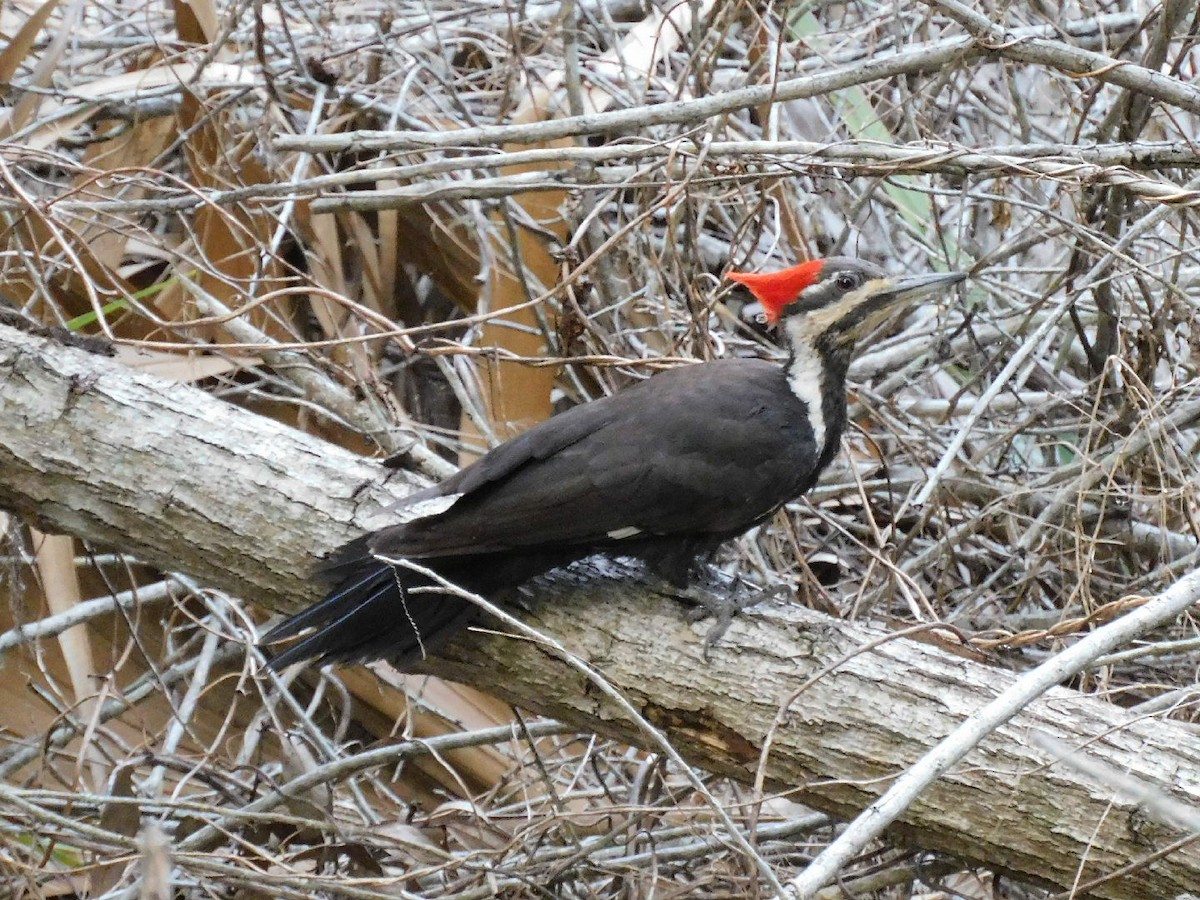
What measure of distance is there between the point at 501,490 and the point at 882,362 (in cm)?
174

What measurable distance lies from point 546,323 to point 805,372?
1031mm

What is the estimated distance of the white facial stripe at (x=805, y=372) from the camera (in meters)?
2.63

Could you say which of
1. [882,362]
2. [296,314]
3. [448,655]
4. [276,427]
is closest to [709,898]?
[448,655]

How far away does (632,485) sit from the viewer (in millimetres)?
2430

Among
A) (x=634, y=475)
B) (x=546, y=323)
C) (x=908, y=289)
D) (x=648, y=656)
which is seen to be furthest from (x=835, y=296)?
(x=546, y=323)

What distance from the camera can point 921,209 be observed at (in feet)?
12.8

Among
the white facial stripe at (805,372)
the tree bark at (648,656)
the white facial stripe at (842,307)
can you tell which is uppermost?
the white facial stripe at (842,307)

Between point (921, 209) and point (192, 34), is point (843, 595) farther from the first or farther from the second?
point (192, 34)

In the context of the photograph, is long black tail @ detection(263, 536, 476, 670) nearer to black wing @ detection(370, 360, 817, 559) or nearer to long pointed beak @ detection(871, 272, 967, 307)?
black wing @ detection(370, 360, 817, 559)

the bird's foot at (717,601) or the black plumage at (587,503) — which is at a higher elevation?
the black plumage at (587,503)

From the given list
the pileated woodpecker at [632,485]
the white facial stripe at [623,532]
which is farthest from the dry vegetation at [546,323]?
the white facial stripe at [623,532]

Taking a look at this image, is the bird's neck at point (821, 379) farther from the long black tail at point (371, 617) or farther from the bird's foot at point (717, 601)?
the long black tail at point (371, 617)

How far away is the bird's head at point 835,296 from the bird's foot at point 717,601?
570mm

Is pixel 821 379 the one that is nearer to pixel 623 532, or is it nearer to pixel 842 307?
pixel 842 307
